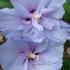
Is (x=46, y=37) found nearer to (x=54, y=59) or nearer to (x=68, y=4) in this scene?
(x=54, y=59)

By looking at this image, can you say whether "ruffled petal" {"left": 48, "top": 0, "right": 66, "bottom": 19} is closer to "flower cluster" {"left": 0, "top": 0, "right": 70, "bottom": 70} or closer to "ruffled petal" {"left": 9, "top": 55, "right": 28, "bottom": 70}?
"flower cluster" {"left": 0, "top": 0, "right": 70, "bottom": 70}

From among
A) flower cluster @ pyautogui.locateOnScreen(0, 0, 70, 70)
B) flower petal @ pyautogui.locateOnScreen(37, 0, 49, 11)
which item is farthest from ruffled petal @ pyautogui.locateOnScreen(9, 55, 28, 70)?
flower petal @ pyautogui.locateOnScreen(37, 0, 49, 11)

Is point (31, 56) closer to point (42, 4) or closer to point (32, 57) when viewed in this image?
point (32, 57)

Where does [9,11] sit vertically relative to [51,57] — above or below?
above

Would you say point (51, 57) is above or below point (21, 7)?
below

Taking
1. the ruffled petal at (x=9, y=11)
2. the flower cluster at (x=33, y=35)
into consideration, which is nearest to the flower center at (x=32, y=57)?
the flower cluster at (x=33, y=35)

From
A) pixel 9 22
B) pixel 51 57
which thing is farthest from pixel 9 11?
pixel 51 57

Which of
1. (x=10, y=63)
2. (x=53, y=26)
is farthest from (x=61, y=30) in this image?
(x=10, y=63)

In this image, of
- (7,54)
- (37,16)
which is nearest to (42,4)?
(37,16)
